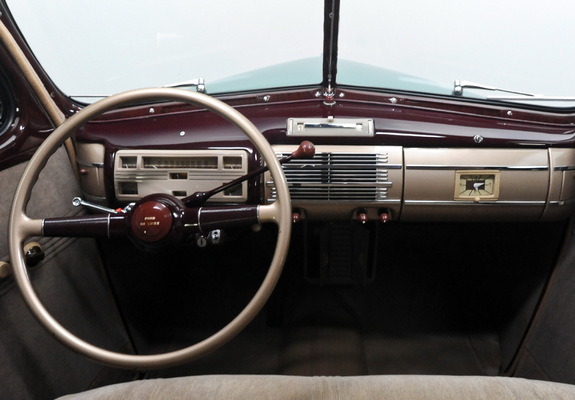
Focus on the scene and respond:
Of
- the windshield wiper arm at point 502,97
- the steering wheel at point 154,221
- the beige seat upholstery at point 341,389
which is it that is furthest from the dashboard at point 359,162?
the beige seat upholstery at point 341,389

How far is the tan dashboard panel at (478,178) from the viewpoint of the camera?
162 cm

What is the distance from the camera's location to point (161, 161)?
1.61 meters

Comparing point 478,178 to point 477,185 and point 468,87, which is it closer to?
point 477,185

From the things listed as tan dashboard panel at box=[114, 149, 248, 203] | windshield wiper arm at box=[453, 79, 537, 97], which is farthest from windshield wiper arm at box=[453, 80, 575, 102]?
tan dashboard panel at box=[114, 149, 248, 203]

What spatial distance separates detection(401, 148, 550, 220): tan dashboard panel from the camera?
1620 mm

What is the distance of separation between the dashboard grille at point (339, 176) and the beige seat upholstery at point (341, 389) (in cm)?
77

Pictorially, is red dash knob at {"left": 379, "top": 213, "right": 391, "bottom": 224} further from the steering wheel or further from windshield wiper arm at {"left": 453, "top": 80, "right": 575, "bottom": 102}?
the steering wheel

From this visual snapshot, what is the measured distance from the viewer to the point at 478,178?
1.64m

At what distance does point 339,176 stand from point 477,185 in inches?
19.5

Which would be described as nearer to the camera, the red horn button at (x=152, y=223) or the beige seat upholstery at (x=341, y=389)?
the beige seat upholstery at (x=341, y=389)

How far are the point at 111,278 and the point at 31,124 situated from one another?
68 centimetres

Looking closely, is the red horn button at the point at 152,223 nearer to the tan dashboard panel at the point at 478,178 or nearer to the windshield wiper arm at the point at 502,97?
the tan dashboard panel at the point at 478,178

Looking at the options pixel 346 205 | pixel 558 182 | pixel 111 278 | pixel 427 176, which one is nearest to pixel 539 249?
pixel 558 182

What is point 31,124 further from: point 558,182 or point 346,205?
point 558,182
